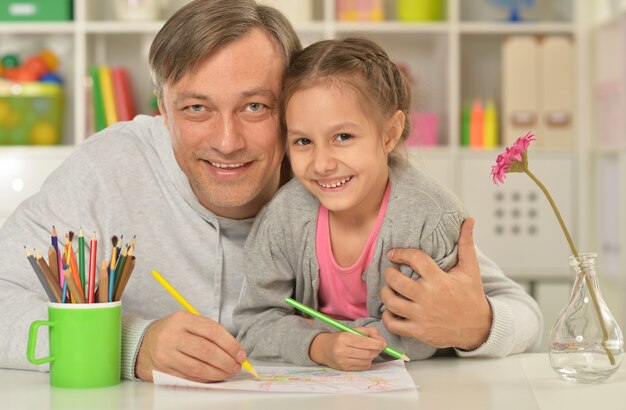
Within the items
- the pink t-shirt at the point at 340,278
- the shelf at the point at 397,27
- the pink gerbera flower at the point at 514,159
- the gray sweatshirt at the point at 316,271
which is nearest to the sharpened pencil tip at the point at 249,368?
the gray sweatshirt at the point at 316,271

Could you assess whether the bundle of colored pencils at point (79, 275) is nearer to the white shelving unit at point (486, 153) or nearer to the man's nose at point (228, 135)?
the man's nose at point (228, 135)

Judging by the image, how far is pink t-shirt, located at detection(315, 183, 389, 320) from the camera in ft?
4.34

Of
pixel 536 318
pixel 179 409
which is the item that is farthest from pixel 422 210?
pixel 179 409

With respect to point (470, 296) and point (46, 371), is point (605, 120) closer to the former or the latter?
point (470, 296)

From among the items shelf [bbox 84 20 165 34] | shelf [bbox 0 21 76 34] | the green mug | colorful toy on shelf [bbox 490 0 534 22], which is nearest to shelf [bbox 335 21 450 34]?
colorful toy on shelf [bbox 490 0 534 22]

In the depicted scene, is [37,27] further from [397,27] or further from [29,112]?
[397,27]

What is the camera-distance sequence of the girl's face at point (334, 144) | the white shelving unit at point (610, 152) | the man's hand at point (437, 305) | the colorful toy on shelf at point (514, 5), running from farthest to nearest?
the colorful toy on shelf at point (514, 5) → the white shelving unit at point (610, 152) → the girl's face at point (334, 144) → the man's hand at point (437, 305)

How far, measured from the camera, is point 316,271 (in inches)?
52.3

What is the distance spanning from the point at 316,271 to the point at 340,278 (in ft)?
0.13

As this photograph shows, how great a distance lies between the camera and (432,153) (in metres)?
3.41

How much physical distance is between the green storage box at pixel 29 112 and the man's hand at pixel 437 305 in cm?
252

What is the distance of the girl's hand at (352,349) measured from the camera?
1.13 metres

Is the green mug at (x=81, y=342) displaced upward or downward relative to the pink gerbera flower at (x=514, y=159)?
downward

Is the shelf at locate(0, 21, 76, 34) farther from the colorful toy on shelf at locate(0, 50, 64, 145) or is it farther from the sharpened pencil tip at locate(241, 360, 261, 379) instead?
the sharpened pencil tip at locate(241, 360, 261, 379)
